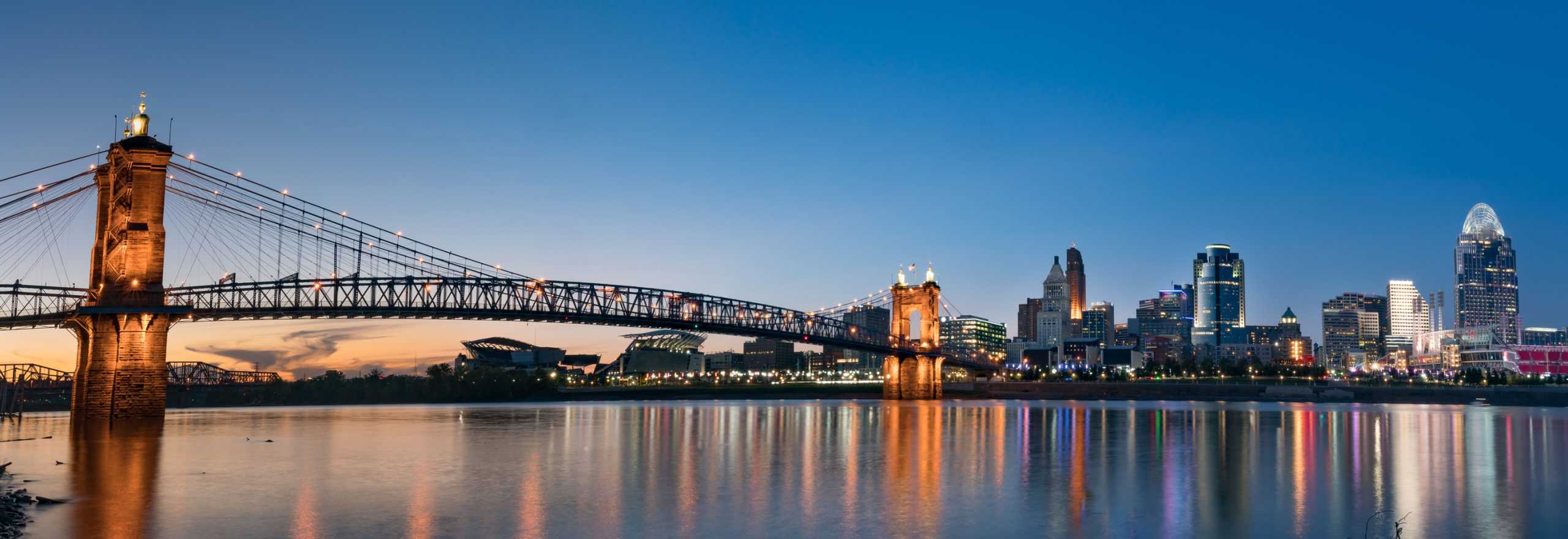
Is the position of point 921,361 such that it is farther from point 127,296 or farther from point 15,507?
point 15,507

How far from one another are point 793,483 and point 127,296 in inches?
1790

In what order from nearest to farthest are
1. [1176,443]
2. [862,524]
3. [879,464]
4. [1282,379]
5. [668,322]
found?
[862,524], [879,464], [1176,443], [668,322], [1282,379]

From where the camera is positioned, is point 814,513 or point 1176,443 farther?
point 1176,443

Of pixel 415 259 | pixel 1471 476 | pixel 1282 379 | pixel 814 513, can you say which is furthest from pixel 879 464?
pixel 1282 379

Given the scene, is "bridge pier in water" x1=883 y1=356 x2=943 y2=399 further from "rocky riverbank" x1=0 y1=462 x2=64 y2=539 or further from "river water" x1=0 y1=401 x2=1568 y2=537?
"rocky riverbank" x1=0 y1=462 x2=64 y2=539

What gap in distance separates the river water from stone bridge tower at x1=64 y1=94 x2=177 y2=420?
3.21m

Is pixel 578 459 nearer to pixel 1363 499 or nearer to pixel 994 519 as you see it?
pixel 994 519

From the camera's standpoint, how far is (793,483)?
29.5 m

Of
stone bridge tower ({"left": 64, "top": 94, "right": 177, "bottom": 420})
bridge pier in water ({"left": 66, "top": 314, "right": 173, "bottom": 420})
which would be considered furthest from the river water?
stone bridge tower ({"left": 64, "top": 94, "right": 177, "bottom": 420})

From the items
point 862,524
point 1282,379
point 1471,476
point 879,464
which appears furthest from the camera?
point 1282,379

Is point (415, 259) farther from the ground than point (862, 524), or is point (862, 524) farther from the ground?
point (415, 259)

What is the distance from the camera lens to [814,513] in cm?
2300

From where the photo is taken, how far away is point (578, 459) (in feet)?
121

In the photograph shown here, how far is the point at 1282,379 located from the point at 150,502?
197 metres
